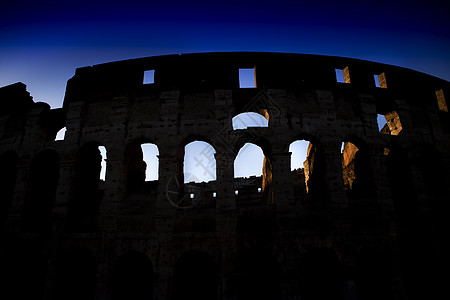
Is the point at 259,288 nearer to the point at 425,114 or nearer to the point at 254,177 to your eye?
the point at 254,177

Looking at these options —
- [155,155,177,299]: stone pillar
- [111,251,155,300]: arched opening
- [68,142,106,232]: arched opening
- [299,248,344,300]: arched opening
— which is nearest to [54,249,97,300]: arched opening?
[68,142,106,232]: arched opening

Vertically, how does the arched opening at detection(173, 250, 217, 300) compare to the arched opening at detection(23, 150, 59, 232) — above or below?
below

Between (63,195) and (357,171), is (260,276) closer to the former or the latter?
(357,171)

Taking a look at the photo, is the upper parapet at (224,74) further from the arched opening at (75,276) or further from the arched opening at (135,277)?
the arched opening at (135,277)

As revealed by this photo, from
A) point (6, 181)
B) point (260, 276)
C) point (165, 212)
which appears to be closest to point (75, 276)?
point (165, 212)

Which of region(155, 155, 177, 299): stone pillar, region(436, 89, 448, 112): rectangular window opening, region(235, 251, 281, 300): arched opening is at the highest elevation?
region(436, 89, 448, 112): rectangular window opening

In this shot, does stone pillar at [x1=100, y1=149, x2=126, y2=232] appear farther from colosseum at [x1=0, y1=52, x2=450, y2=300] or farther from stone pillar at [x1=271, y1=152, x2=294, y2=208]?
stone pillar at [x1=271, y1=152, x2=294, y2=208]

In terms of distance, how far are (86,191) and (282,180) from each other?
7.27 m

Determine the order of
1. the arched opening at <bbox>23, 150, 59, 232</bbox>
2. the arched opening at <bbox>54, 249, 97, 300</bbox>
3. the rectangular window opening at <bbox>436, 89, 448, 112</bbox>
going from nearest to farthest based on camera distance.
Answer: the arched opening at <bbox>54, 249, 97, 300</bbox>, the arched opening at <bbox>23, 150, 59, 232</bbox>, the rectangular window opening at <bbox>436, 89, 448, 112</bbox>

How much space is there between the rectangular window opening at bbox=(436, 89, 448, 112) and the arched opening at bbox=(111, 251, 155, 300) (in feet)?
45.2

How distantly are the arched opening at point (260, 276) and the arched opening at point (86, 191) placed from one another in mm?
5156

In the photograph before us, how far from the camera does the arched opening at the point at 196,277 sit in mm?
8320

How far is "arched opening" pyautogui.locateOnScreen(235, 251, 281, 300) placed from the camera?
25.7ft

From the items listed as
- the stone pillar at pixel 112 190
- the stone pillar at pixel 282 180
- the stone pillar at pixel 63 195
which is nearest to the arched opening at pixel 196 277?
the stone pillar at pixel 112 190
